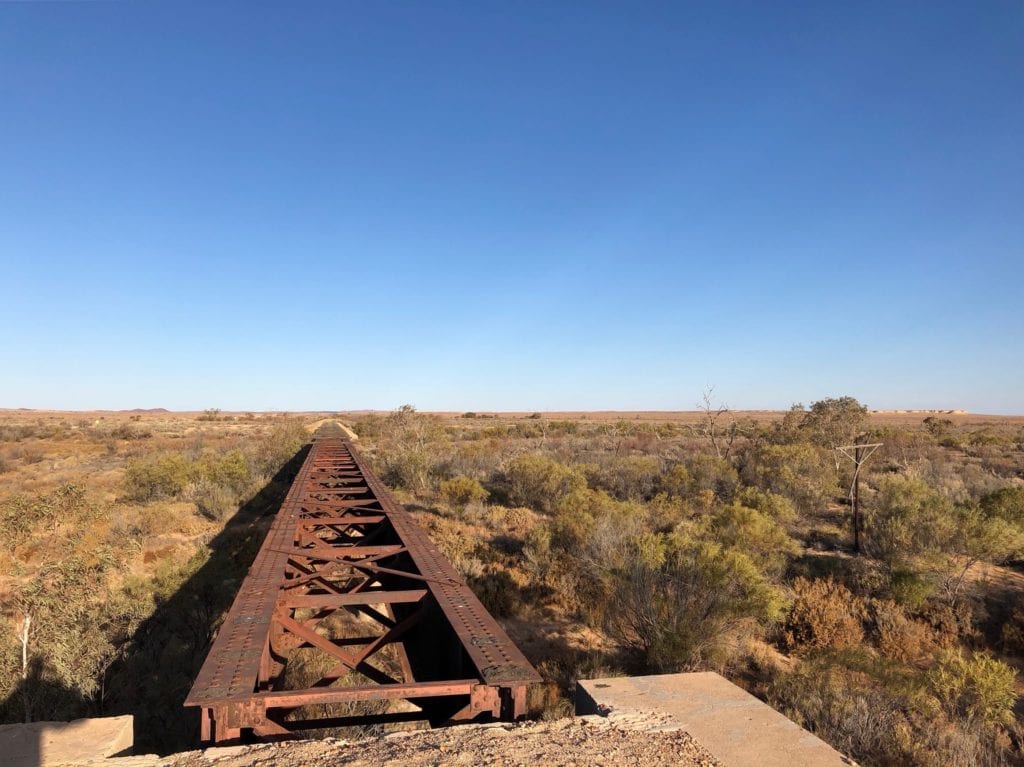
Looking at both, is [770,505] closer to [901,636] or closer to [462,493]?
[901,636]

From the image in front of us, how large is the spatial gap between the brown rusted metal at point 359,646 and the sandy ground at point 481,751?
162 mm

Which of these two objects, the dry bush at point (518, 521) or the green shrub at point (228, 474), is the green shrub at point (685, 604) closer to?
the dry bush at point (518, 521)

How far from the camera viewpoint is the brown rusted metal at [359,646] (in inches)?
126

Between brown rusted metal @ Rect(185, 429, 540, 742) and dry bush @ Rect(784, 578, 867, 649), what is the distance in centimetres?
654

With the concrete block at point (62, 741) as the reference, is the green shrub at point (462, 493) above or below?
below

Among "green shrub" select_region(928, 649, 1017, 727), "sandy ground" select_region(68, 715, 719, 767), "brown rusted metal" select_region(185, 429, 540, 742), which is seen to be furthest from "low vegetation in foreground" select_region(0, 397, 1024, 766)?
"sandy ground" select_region(68, 715, 719, 767)

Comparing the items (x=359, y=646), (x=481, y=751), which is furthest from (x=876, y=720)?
(x=359, y=646)

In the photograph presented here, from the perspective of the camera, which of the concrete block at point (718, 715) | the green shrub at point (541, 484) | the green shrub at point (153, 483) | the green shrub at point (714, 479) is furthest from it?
the green shrub at point (153, 483)

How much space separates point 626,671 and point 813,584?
16.2ft

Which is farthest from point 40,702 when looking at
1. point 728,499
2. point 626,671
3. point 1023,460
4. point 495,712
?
point 1023,460

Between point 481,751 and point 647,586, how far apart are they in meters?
6.53

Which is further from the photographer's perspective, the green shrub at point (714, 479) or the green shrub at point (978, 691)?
the green shrub at point (714, 479)

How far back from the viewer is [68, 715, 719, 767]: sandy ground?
115 inches

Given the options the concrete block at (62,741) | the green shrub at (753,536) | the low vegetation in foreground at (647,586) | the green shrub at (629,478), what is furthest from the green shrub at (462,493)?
the concrete block at (62,741)
